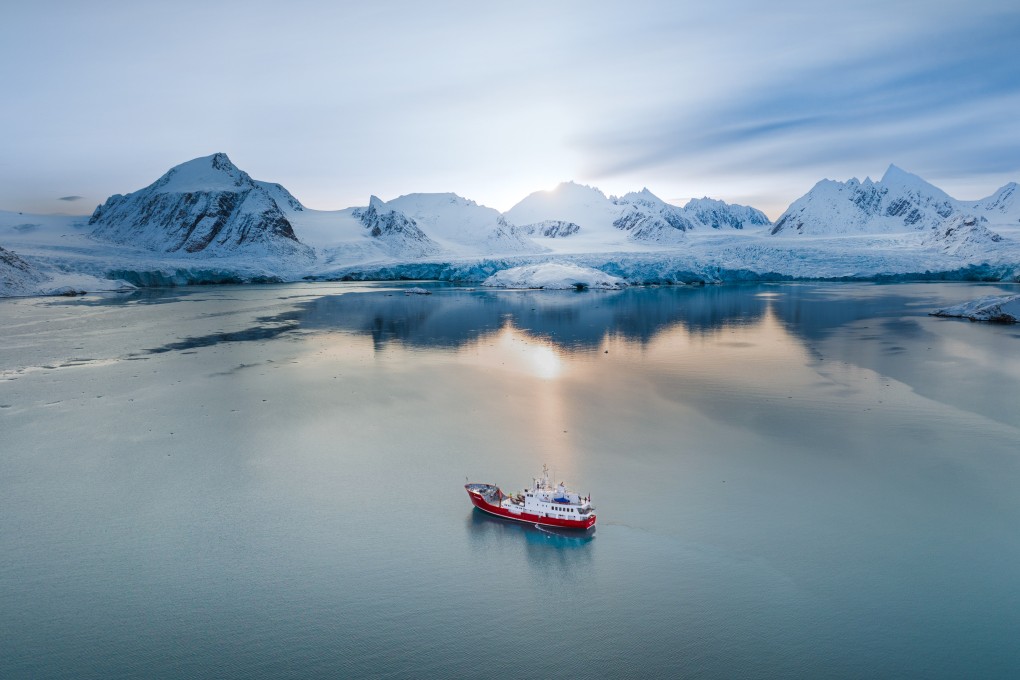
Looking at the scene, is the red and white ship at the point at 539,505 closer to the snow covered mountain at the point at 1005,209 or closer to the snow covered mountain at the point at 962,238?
the snow covered mountain at the point at 962,238

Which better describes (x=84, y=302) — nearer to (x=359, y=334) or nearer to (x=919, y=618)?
(x=359, y=334)

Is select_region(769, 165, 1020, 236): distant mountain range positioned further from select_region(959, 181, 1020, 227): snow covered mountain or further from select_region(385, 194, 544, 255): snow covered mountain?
select_region(385, 194, 544, 255): snow covered mountain

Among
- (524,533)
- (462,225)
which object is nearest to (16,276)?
(524,533)

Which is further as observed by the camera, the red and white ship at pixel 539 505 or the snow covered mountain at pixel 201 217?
the snow covered mountain at pixel 201 217

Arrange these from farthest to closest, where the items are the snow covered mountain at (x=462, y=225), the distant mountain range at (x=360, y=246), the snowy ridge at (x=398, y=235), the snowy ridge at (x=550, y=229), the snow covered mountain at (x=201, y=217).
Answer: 1. the snowy ridge at (x=550, y=229)
2. the snow covered mountain at (x=462, y=225)
3. the snowy ridge at (x=398, y=235)
4. the snow covered mountain at (x=201, y=217)
5. the distant mountain range at (x=360, y=246)

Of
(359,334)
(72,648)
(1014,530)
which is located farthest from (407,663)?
(359,334)

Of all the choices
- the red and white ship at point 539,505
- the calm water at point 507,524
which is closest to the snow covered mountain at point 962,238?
the calm water at point 507,524

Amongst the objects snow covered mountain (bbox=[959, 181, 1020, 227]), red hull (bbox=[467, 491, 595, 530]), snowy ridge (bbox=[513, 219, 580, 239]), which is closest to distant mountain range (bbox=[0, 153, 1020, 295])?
snowy ridge (bbox=[513, 219, 580, 239])
